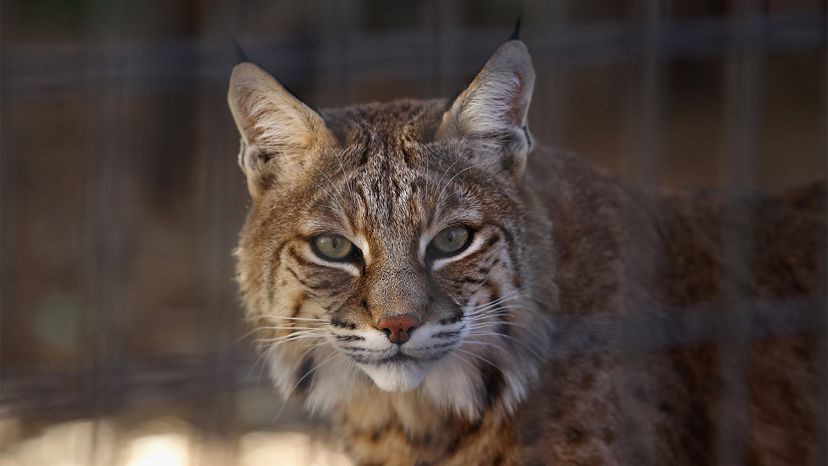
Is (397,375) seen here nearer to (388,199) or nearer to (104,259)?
(388,199)

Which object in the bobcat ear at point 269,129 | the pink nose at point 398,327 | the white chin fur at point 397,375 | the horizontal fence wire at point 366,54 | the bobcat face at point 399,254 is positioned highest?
the horizontal fence wire at point 366,54

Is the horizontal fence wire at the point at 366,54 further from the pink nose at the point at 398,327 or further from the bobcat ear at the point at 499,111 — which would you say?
the pink nose at the point at 398,327

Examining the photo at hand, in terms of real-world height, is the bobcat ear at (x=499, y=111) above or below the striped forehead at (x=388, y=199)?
above

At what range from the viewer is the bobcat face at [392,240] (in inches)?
109

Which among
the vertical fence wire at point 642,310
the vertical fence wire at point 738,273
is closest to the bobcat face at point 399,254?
the vertical fence wire at point 642,310

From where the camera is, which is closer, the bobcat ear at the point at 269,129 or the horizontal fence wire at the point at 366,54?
the horizontal fence wire at the point at 366,54

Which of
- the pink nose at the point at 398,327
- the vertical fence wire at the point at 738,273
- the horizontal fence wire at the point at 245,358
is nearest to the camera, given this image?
the horizontal fence wire at the point at 245,358

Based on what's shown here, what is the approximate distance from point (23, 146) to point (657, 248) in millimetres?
5834

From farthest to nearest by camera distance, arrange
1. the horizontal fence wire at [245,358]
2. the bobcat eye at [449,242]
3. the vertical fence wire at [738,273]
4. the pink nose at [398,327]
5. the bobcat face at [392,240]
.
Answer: the vertical fence wire at [738,273], the bobcat eye at [449,242], the bobcat face at [392,240], the pink nose at [398,327], the horizontal fence wire at [245,358]

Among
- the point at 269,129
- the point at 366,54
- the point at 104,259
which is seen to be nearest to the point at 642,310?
the point at 366,54

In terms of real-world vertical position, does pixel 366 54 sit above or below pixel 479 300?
above

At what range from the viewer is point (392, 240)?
2.79m

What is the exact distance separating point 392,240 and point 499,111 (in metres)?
0.47

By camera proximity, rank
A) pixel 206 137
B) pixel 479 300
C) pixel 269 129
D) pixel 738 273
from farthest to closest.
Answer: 1. pixel 206 137
2. pixel 738 273
3. pixel 269 129
4. pixel 479 300
